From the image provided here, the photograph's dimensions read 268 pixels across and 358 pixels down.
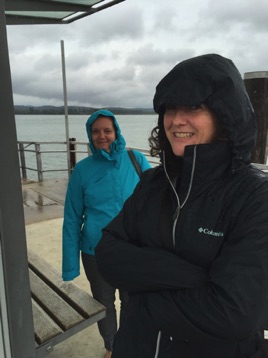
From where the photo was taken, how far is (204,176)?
113 cm

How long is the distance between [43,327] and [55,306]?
7.3 inches

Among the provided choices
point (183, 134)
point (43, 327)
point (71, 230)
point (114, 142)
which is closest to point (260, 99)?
point (114, 142)

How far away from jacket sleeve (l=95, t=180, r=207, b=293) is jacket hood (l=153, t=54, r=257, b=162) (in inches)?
16.7

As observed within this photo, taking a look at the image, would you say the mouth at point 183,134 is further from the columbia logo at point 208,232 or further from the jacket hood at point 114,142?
the jacket hood at point 114,142

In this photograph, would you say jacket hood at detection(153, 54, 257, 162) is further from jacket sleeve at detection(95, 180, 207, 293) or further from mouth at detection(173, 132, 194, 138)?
jacket sleeve at detection(95, 180, 207, 293)

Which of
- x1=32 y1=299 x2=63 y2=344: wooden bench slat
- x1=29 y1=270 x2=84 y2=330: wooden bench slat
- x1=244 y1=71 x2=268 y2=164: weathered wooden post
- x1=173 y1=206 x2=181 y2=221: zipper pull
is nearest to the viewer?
x1=173 y1=206 x2=181 y2=221: zipper pull

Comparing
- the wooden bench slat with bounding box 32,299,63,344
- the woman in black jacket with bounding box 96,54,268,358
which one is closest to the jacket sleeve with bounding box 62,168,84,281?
the wooden bench slat with bounding box 32,299,63,344

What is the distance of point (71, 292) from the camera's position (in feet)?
6.46

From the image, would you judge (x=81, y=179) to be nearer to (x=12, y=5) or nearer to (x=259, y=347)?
(x=259, y=347)

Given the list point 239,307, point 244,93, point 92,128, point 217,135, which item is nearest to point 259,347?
point 239,307

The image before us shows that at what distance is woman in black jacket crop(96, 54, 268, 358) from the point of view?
962mm

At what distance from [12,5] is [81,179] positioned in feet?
9.02

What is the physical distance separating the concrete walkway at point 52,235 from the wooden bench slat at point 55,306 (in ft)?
2.07

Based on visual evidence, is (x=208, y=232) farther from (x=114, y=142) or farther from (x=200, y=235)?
(x=114, y=142)
